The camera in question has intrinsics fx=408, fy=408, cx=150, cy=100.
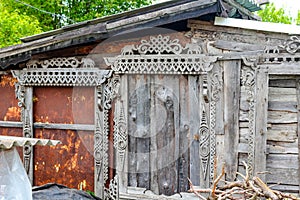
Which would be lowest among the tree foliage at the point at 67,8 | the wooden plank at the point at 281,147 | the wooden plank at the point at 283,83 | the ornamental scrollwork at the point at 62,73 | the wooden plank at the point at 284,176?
the wooden plank at the point at 284,176

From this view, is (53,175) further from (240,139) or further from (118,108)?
(240,139)

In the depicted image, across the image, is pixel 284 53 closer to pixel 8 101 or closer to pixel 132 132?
pixel 132 132

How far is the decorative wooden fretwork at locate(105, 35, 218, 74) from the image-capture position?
5465 millimetres

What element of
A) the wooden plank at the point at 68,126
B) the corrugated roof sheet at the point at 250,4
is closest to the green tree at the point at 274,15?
the corrugated roof sheet at the point at 250,4

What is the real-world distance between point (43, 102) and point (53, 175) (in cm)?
115

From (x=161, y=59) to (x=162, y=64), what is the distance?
8cm

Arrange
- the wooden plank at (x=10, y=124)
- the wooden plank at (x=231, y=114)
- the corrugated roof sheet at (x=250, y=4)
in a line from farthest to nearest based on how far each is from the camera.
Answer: the corrugated roof sheet at (x=250, y=4) → the wooden plank at (x=10, y=124) → the wooden plank at (x=231, y=114)

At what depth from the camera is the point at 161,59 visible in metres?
5.61

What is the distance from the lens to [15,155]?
387 centimetres

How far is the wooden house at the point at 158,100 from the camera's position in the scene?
17.2 ft

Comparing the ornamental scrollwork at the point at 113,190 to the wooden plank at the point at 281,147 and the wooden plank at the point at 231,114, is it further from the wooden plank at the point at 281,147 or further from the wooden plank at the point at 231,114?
the wooden plank at the point at 281,147

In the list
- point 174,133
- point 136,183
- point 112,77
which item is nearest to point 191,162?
point 174,133

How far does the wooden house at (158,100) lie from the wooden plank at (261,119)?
1cm

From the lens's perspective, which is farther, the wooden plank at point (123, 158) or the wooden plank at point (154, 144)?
the wooden plank at point (123, 158)
